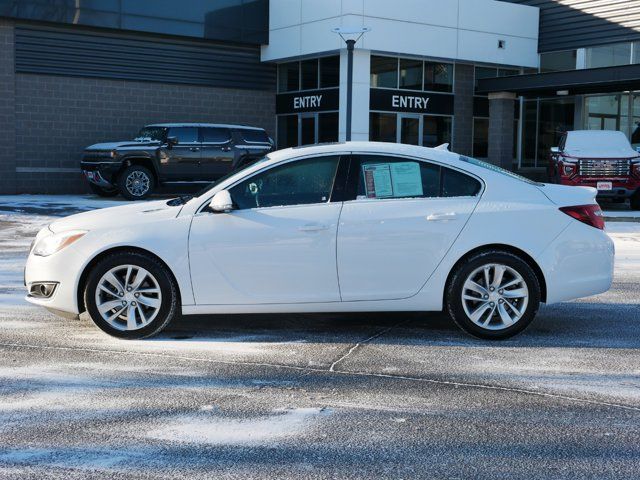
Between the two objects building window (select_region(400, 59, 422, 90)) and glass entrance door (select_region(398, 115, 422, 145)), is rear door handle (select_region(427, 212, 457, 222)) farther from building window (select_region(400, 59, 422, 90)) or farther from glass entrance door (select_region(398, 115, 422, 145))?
building window (select_region(400, 59, 422, 90))

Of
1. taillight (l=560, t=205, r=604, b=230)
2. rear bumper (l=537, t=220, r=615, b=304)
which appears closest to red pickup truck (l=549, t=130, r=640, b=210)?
taillight (l=560, t=205, r=604, b=230)

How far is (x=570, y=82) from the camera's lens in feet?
85.6

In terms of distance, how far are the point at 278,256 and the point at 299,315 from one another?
4.38ft

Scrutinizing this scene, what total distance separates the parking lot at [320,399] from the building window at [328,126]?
2014 cm

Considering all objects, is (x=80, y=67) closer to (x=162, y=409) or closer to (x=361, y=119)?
(x=361, y=119)

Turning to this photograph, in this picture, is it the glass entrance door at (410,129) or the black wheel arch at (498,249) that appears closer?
Answer: the black wheel arch at (498,249)

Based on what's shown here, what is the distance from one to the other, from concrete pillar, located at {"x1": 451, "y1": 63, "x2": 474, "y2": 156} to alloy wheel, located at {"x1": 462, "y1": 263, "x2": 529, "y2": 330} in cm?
2338

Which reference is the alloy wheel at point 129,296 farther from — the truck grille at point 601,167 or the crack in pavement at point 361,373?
the truck grille at point 601,167

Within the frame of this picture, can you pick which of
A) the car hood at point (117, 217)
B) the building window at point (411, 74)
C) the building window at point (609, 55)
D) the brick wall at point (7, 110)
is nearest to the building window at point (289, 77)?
the building window at point (411, 74)

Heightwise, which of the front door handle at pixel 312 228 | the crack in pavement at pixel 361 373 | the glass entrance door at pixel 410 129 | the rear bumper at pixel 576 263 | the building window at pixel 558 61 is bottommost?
the crack in pavement at pixel 361 373

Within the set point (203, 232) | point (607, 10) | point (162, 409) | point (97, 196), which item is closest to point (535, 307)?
point (203, 232)

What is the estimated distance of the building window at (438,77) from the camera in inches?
1139

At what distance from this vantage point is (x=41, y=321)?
7.54 meters

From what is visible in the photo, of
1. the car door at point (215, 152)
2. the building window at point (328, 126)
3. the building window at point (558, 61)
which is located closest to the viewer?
the car door at point (215, 152)
